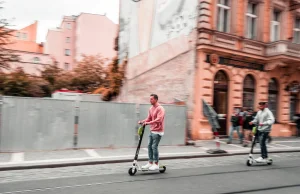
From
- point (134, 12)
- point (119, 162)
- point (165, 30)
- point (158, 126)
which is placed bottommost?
point (119, 162)

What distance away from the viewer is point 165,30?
716 inches

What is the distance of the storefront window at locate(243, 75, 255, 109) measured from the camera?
17.8m

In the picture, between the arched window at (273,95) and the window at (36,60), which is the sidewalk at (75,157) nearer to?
the arched window at (273,95)

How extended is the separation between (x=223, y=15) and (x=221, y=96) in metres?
4.48

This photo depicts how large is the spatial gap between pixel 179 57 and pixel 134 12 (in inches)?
252

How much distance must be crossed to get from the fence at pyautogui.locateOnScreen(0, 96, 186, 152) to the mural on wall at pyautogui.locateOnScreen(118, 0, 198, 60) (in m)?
5.98

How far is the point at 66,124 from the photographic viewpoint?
429 inches

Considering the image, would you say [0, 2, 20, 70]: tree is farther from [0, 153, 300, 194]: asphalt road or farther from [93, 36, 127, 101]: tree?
[0, 153, 300, 194]: asphalt road

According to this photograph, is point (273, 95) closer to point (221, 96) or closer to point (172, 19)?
point (221, 96)

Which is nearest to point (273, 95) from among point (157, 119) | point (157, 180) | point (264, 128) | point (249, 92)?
point (249, 92)

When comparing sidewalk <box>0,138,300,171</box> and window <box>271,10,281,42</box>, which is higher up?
window <box>271,10,281,42</box>

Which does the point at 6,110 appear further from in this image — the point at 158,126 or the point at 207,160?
the point at 207,160

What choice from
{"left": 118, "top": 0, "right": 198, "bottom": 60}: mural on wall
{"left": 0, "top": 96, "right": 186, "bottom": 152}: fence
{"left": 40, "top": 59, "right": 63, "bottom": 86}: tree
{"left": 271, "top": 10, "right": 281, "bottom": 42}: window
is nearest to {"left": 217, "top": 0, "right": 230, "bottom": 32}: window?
{"left": 118, "top": 0, "right": 198, "bottom": 60}: mural on wall

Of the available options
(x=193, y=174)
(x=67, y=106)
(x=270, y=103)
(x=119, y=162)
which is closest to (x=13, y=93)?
(x=67, y=106)
